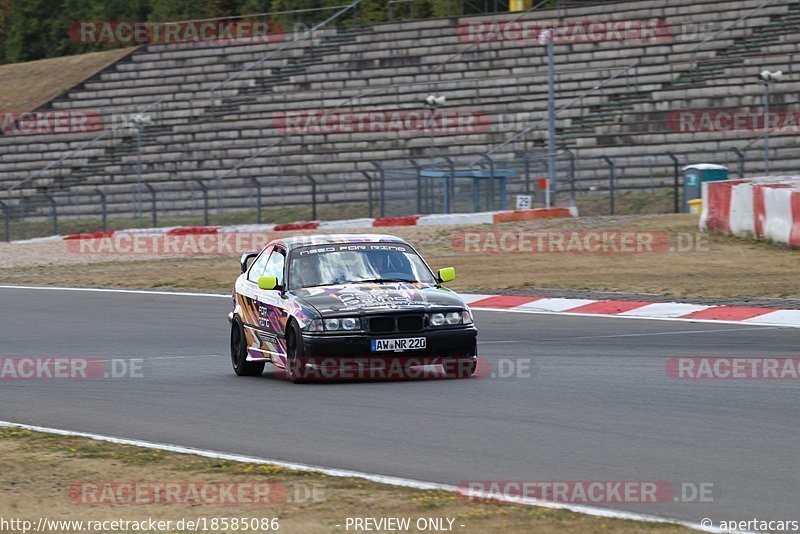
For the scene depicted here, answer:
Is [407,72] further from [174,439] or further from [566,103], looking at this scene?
[174,439]

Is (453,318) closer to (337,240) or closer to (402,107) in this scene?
(337,240)

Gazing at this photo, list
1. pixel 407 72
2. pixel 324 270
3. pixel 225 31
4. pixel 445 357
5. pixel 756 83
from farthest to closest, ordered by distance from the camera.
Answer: pixel 225 31
pixel 407 72
pixel 756 83
pixel 324 270
pixel 445 357

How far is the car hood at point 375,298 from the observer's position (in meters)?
12.2

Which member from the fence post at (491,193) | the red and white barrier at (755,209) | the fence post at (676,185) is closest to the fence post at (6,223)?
the fence post at (491,193)

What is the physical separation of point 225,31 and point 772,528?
190ft

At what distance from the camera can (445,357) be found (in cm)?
1239

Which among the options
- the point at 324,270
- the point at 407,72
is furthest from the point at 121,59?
the point at 324,270

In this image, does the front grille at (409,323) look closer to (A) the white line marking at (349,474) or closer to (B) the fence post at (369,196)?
(A) the white line marking at (349,474)

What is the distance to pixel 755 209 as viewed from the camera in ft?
88.1

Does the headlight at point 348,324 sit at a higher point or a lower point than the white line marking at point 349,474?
higher

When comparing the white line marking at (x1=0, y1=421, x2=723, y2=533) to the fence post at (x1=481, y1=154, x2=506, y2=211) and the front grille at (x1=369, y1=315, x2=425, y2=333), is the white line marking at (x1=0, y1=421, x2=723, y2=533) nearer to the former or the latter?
the front grille at (x1=369, y1=315, x2=425, y2=333)

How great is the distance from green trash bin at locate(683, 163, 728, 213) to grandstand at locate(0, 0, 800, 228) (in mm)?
1545

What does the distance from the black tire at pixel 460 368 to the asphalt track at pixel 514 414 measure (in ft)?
0.83

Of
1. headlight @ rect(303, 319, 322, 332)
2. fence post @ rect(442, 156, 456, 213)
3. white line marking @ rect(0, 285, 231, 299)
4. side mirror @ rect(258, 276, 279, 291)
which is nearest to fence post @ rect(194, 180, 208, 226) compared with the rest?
fence post @ rect(442, 156, 456, 213)
